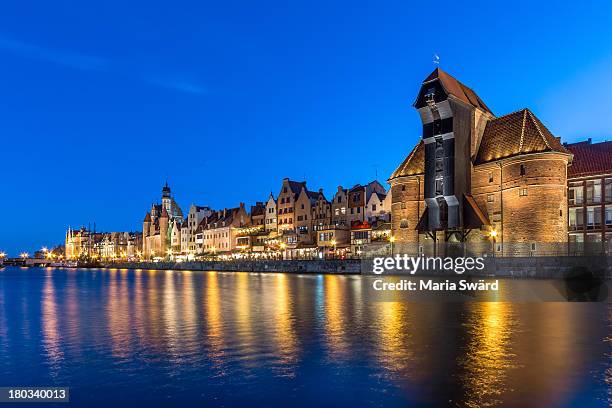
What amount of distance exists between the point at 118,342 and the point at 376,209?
71815mm

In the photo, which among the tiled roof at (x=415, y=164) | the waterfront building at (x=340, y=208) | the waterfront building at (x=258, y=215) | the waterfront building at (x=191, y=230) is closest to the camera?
the tiled roof at (x=415, y=164)

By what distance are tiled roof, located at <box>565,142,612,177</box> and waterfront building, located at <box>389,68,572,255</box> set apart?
4.60m

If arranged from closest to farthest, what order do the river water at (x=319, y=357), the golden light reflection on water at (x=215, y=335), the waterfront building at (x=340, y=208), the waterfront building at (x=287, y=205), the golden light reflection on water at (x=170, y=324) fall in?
the river water at (x=319, y=357) < the golden light reflection on water at (x=215, y=335) < the golden light reflection on water at (x=170, y=324) < the waterfront building at (x=340, y=208) < the waterfront building at (x=287, y=205)

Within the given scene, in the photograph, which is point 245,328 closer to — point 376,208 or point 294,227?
point 376,208

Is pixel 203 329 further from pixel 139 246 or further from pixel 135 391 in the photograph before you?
pixel 139 246

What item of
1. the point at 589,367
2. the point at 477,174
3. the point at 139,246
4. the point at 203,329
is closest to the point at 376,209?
the point at 477,174

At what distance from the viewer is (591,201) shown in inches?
2451

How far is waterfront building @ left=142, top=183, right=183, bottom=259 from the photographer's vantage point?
164 metres

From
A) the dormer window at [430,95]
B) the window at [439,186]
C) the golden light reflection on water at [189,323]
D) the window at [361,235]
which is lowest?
the golden light reflection on water at [189,323]

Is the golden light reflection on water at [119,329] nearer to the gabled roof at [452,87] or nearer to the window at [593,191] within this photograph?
the gabled roof at [452,87]

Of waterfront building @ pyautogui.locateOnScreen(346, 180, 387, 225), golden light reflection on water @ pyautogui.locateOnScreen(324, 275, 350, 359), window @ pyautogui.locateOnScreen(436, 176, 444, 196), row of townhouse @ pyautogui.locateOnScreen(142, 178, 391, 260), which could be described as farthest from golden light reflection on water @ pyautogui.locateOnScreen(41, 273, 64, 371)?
waterfront building @ pyautogui.locateOnScreen(346, 180, 387, 225)

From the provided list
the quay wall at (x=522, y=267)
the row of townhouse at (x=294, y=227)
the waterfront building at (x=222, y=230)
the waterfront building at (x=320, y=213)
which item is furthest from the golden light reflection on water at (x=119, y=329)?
the waterfront building at (x=222, y=230)

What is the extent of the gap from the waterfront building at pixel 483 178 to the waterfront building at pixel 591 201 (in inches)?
189

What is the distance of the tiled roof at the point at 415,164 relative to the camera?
70.1 meters
